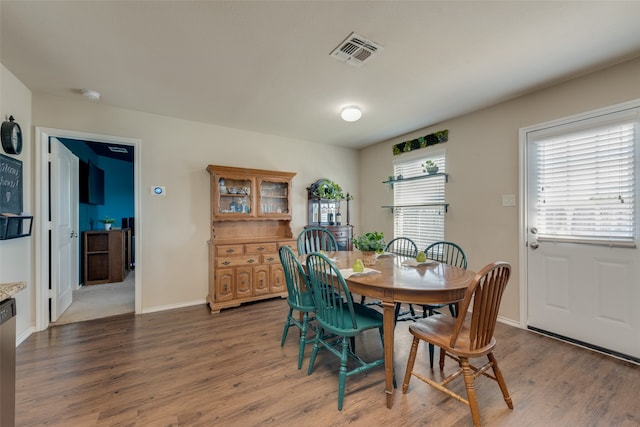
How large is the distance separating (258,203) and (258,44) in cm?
217

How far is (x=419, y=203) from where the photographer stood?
4.08 metres

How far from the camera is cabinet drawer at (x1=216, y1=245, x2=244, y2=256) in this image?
134 inches

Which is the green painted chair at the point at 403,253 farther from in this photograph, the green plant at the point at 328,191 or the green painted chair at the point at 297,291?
the green plant at the point at 328,191

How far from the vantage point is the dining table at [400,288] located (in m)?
1.68

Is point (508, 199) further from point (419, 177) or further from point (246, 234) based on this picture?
point (246, 234)

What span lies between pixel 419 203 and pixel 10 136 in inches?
178

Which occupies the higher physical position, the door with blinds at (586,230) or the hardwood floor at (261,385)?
the door with blinds at (586,230)

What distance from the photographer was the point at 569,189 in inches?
102

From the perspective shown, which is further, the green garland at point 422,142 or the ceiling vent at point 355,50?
the green garland at point 422,142

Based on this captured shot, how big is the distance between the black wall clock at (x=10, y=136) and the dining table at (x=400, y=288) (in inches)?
121

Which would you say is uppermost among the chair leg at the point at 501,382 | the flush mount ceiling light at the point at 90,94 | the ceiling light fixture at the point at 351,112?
the flush mount ceiling light at the point at 90,94

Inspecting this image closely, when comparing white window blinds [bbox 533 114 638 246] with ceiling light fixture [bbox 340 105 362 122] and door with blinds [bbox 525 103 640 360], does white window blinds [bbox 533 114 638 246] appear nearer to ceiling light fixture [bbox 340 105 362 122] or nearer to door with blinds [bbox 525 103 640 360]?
door with blinds [bbox 525 103 640 360]

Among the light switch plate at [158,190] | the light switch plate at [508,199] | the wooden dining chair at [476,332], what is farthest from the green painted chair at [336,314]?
the light switch plate at [158,190]

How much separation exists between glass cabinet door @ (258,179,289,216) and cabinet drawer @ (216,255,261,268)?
69 centimetres
